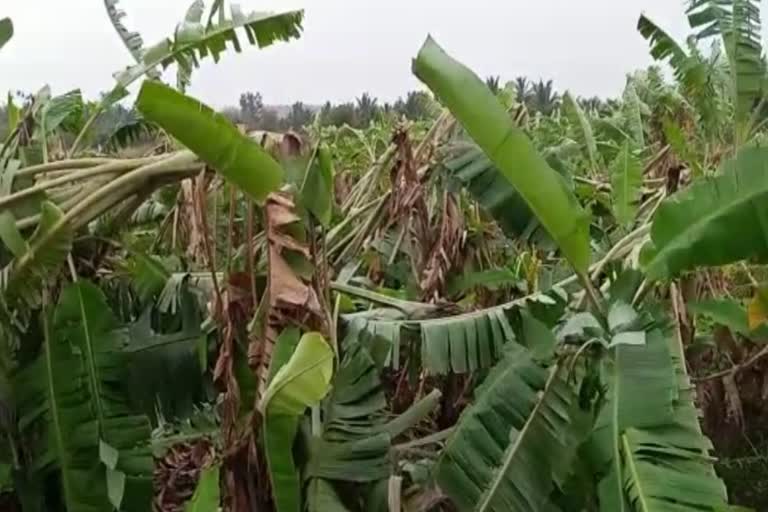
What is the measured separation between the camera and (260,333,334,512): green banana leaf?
1813 mm

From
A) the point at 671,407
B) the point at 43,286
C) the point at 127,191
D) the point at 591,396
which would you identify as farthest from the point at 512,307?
the point at 43,286

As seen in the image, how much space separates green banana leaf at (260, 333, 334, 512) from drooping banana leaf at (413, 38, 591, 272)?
19.9 inches

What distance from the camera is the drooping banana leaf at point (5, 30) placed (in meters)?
2.44

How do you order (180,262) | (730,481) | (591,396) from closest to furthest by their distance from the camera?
(591,396), (180,262), (730,481)

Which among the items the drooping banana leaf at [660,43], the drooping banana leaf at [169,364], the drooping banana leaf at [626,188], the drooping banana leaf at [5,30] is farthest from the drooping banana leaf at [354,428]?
the drooping banana leaf at [660,43]

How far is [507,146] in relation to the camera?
1985 millimetres

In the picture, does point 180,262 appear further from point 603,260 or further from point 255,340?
point 603,260

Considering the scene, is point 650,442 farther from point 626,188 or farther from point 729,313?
point 626,188

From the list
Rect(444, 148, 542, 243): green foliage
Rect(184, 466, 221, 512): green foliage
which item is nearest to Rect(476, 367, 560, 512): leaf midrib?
Rect(444, 148, 542, 243): green foliage

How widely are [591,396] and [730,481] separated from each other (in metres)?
2.72

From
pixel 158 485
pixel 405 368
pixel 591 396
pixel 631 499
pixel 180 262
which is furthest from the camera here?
pixel 158 485

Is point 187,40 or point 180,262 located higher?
point 187,40

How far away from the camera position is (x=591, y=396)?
6.93ft

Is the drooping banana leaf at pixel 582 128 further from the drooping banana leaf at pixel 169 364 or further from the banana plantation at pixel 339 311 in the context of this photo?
the drooping banana leaf at pixel 169 364
